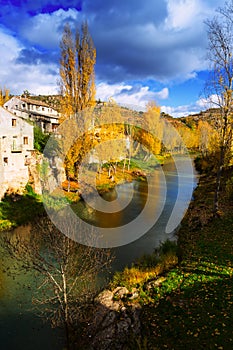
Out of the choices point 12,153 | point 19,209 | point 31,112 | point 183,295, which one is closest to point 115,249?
point 183,295

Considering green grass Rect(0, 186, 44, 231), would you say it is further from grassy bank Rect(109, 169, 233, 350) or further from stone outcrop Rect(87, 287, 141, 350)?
stone outcrop Rect(87, 287, 141, 350)

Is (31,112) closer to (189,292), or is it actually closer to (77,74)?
(77,74)

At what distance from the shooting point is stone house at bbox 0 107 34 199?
20328 mm

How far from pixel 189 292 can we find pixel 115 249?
6184mm

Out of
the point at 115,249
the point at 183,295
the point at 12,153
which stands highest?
the point at 12,153

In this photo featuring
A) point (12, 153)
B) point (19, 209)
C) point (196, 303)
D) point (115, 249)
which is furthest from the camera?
point (12, 153)

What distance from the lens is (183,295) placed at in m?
8.82

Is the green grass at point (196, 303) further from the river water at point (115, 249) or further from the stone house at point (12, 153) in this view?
the stone house at point (12, 153)

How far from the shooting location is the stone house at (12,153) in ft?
66.7

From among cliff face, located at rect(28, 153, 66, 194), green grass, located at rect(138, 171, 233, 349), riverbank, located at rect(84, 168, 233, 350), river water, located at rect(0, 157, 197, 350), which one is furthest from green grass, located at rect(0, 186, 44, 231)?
green grass, located at rect(138, 171, 233, 349)

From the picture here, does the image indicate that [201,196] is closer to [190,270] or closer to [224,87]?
[224,87]

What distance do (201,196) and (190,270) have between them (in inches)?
570

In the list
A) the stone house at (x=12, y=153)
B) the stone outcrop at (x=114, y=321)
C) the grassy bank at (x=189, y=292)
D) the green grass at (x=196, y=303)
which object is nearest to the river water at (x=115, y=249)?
the stone outcrop at (x=114, y=321)

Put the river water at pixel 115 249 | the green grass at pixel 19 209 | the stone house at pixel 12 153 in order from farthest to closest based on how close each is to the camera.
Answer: the stone house at pixel 12 153
the green grass at pixel 19 209
the river water at pixel 115 249
